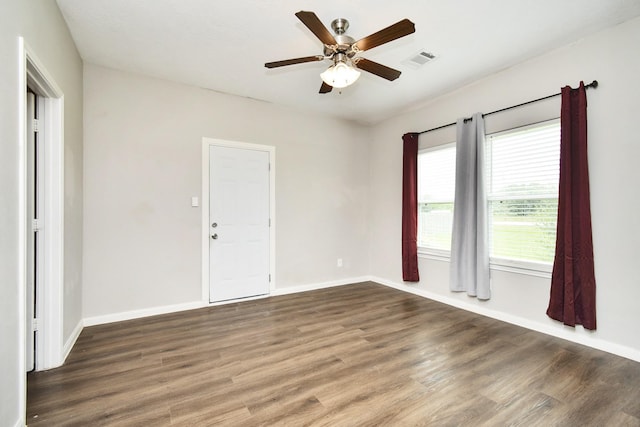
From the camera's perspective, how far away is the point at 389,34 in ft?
6.38

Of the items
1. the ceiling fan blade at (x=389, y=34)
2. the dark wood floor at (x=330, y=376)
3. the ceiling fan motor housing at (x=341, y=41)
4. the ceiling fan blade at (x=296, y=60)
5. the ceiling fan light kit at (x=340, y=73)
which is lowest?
the dark wood floor at (x=330, y=376)

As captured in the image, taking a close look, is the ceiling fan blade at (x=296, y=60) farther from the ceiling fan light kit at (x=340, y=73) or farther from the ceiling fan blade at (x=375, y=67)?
the ceiling fan blade at (x=375, y=67)

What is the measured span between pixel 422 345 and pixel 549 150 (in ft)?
A: 7.54

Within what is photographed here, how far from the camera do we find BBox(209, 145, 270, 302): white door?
3.76 m

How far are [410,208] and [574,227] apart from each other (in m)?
1.91

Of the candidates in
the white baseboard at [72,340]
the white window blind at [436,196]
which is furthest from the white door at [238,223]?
the white window blind at [436,196]

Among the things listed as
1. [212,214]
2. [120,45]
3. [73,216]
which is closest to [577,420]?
[212,214]

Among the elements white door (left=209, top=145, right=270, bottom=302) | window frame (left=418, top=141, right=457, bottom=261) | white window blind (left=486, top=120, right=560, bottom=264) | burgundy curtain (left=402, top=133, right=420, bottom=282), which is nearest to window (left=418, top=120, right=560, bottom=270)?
white window blind (left=486, top=120, right=560, bottom=264)

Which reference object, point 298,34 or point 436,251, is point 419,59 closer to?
point 298,34

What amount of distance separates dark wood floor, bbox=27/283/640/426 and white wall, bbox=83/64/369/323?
55 centimetres

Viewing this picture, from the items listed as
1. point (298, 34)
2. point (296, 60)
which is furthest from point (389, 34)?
point (298, 34)

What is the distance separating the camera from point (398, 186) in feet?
15.1

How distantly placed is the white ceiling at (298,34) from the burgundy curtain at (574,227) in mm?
643

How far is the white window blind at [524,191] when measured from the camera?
9.53 feet
